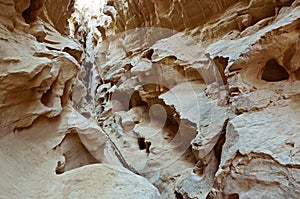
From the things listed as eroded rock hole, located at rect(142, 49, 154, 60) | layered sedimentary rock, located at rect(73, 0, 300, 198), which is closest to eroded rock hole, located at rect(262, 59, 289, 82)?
layered sedimentary rock, located at rect(73, 0, 300, 198)

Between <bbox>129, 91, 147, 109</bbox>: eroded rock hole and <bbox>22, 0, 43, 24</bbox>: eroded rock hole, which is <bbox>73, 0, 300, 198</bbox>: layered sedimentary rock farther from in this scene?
<bbox>22, 0, 43, 24</bbox>: eroded rock hole

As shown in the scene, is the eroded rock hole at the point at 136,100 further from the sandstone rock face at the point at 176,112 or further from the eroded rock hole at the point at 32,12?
the eroded rock hole at the point at 32,12

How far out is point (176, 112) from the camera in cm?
757

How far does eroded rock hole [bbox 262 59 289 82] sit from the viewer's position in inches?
220

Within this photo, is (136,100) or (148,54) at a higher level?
(148,54)

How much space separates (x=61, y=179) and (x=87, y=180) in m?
0.48

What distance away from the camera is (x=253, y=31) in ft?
20.9

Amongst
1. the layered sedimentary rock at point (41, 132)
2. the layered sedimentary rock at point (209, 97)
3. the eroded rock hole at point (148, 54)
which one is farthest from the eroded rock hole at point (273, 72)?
the eroded rock hole at point (148, 54)

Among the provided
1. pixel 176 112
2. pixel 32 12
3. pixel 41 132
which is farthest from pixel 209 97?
pixel 32 12

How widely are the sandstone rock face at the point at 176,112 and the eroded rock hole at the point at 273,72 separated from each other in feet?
0.11

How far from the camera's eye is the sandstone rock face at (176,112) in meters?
4.06

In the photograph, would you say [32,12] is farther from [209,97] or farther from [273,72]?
[273,72]

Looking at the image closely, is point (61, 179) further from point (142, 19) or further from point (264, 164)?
point (142, 19)

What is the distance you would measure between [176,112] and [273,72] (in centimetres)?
301
